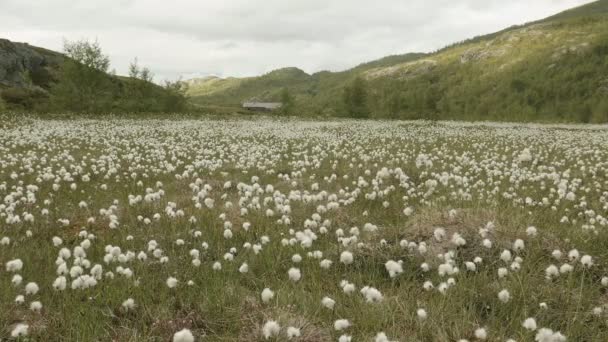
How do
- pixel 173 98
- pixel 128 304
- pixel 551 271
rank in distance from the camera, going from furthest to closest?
1. pixel 173 98
2. pixel 551 271
3. pixel 128 304


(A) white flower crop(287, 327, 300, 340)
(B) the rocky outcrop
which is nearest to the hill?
(B) the rocky outcrop

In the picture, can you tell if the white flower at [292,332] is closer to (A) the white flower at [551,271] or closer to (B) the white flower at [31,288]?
(B) the white flower at [31,288]

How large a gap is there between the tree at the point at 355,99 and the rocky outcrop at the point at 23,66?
48228 millimetres

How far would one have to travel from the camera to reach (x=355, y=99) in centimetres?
8769

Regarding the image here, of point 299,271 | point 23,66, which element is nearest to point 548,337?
point 299,271

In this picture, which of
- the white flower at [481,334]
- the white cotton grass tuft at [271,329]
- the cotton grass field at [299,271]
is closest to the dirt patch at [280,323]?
the cotton grass field at [299,271]

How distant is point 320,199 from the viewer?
8820 millimetres

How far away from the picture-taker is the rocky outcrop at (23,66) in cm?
7081

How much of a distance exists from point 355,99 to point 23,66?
60.8 metres

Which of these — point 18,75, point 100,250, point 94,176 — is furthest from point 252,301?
point 18,75

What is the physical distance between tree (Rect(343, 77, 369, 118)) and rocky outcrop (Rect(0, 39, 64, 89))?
48.2 m

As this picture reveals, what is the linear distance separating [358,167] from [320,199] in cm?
541

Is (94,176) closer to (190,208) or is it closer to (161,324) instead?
(190,208)

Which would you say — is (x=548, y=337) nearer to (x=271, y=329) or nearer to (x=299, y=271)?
(x=271, y=329)
